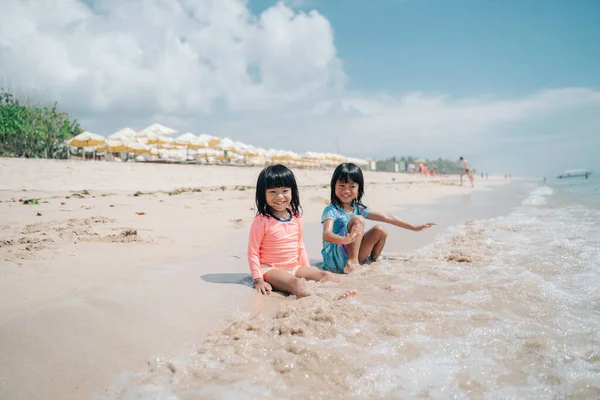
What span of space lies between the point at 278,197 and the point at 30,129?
107 ft

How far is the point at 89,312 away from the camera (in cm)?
195

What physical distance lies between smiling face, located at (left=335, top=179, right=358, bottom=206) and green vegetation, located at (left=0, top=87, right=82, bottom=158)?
3039 cm

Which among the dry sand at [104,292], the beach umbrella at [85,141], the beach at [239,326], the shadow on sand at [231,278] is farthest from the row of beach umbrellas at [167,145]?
the shadow on sand at [231,278]

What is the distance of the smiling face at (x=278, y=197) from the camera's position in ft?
9.09

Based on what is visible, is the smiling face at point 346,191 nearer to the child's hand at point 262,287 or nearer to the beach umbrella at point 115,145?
the child's hand at point 262,287

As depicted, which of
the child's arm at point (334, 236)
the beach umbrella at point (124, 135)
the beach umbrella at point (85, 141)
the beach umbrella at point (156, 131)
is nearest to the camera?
the child's arm at point (334, 236)

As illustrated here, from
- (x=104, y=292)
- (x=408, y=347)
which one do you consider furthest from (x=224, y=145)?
(x=408, y=347)

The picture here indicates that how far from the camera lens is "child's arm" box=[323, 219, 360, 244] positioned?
2926 mm

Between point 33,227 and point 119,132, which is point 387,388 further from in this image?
point 119,132

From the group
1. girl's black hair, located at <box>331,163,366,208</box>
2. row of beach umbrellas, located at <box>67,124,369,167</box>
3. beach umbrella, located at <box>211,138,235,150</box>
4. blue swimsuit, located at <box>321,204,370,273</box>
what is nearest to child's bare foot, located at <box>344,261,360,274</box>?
blue swimsuit, located at <box>321,204,370,273</box>

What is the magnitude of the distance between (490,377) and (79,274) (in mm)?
2666

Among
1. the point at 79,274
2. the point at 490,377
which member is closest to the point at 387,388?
the point at 490,377

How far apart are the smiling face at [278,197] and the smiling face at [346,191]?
649mm

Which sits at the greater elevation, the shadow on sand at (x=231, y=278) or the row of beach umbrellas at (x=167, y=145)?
the row of beach umbrellas at (x=167, y=145)
